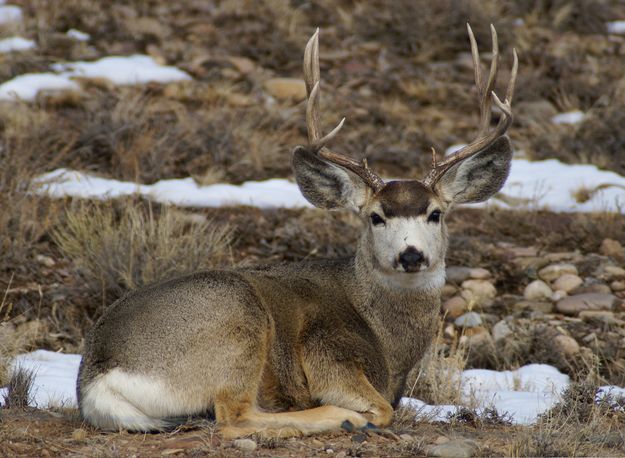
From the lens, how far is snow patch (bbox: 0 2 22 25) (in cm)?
1608

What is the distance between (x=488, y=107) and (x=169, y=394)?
285cm

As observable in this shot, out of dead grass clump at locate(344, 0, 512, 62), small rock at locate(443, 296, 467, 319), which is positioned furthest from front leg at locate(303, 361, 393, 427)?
dead grass clump at locate(344, 0, 512, 62)

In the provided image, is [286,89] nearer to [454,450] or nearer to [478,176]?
[478,176]

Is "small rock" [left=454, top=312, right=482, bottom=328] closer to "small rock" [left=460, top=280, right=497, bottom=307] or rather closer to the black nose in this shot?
"small rock" [left=460, top=280, right=497, bottom=307]

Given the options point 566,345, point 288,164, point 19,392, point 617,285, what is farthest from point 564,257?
point 19,392

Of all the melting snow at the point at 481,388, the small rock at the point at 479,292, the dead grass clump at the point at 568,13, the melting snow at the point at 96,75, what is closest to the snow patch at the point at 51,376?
the melting snow at the point at 481,388

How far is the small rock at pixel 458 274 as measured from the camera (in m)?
9.66

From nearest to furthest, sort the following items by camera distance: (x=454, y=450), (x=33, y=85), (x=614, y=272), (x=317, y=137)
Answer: (x=454, y=450), (x=317, y=137), (x=614, y=272), (x=33, y=85)

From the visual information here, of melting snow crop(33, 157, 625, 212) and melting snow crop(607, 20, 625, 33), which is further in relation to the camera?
melting snow crop(607, 20, 625, 33)

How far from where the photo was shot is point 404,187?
637cm

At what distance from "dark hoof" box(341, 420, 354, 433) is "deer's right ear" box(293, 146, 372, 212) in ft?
5.35

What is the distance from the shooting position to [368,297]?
650 cm

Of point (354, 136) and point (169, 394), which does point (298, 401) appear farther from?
point (354, 136)

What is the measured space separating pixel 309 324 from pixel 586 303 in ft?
12.8
